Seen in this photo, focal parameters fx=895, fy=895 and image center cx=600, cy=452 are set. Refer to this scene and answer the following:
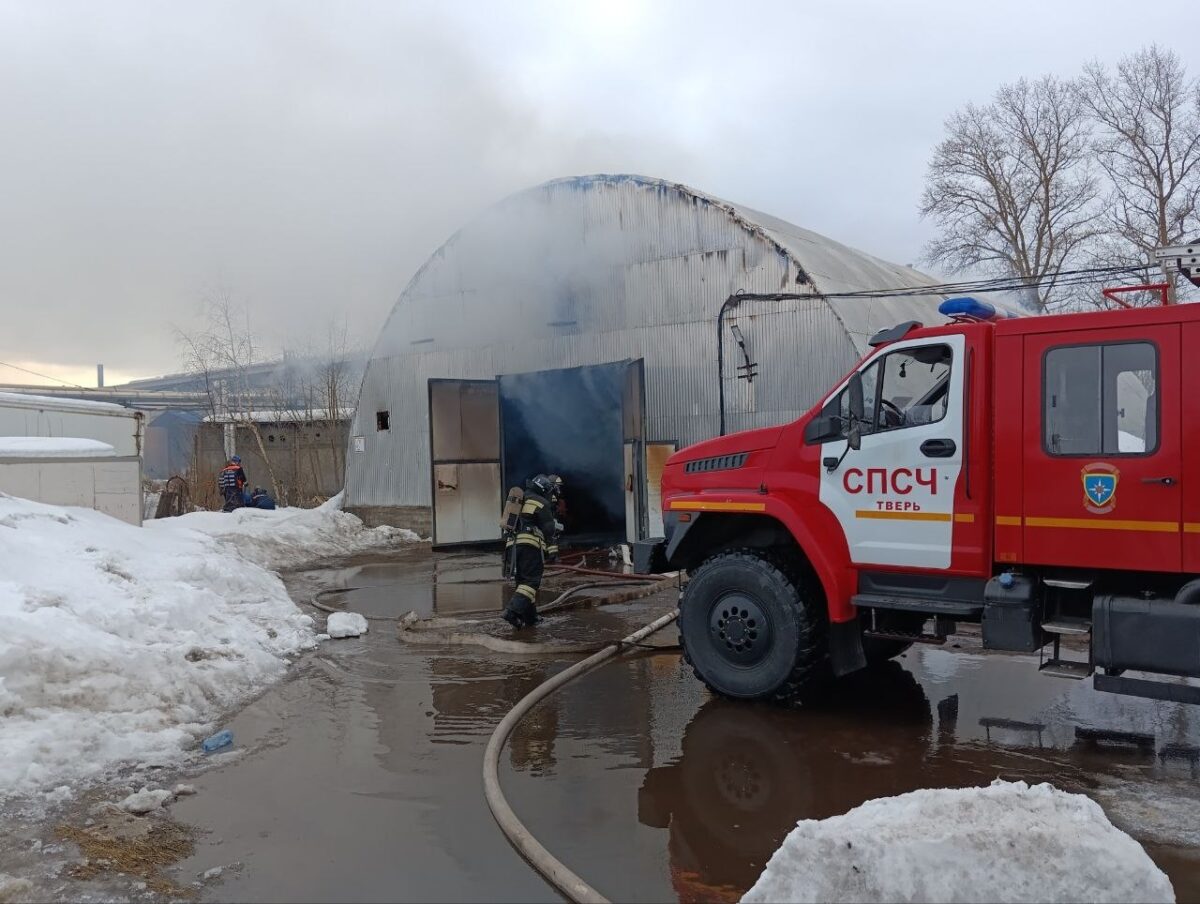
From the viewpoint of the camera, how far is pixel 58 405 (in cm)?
1321

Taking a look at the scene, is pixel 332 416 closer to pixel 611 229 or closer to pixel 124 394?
pixel 611 229

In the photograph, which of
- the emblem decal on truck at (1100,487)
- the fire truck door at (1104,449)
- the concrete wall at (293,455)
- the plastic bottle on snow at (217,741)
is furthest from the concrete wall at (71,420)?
the emblem decal on truck at (1100,487)

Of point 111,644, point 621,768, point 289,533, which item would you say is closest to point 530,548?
point 111,644

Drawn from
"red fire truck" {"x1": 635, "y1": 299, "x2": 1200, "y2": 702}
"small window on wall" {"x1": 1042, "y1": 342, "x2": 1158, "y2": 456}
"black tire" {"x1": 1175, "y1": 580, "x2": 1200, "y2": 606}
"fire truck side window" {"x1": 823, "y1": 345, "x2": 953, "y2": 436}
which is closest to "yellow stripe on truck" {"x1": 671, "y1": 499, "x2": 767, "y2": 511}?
"red fire truck" {"x1": 635, "y1": 299, "x2": 1200, "y2": 702}

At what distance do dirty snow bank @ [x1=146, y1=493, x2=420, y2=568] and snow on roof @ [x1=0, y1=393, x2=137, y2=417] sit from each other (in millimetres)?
1803

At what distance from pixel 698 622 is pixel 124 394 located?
4302 cm

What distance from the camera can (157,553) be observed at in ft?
30.2

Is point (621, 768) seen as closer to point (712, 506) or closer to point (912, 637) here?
point (712, 506)

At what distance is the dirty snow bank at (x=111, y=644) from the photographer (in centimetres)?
502

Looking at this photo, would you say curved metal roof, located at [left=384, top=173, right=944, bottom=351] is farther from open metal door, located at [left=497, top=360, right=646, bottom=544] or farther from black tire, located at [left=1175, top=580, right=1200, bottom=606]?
black tire, located at [left=1175, top=580, right=1200, bottom=606]

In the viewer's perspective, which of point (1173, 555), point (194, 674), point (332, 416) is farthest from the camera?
point (332, 416)

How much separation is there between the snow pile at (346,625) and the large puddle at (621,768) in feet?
3.30

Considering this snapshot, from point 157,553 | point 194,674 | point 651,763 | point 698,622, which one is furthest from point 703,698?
point 157,553

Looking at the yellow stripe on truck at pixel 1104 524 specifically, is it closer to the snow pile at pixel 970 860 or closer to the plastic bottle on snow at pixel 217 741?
the snow pile at pixel 970 860
